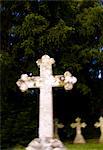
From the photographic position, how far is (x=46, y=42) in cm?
2034

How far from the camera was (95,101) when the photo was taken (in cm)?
2378

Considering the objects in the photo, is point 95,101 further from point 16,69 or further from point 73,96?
point 16,69

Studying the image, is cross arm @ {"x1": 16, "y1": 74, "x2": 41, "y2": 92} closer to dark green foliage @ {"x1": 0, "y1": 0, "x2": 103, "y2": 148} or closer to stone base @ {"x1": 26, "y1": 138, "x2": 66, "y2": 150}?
stone base @ {"x1": 26, "y1": 138, "x2": 66, "y2": 150}

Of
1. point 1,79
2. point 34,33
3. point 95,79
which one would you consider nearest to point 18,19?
point 34,33

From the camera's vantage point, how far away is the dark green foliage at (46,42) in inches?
793

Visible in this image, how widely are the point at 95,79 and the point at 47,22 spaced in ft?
15.8

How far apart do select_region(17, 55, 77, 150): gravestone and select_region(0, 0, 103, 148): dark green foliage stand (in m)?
8.20

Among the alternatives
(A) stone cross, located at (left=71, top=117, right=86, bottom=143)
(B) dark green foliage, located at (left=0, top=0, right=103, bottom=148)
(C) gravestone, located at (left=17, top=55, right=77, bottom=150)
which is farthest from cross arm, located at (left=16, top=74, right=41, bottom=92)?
(A) stone cross, located at (left=71, top=117, right=86, bottom=143)

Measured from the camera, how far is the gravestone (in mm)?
9602

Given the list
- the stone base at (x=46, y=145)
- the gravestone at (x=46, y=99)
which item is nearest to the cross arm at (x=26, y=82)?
the gravestone at (x=46, y=99)

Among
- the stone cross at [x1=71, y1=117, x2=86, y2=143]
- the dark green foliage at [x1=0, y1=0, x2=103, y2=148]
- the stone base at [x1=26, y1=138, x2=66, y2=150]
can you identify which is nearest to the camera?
the stone base at [x1=26, y1=138, x2=66, y2=150]

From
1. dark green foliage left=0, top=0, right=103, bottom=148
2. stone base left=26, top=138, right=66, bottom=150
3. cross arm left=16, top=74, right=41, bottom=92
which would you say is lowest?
stone base left=26, top=138, right=66, bottom=150

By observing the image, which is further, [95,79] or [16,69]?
[95,79]

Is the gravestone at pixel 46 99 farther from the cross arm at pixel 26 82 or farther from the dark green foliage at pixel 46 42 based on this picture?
the dark green foliage at pixel 46 42
